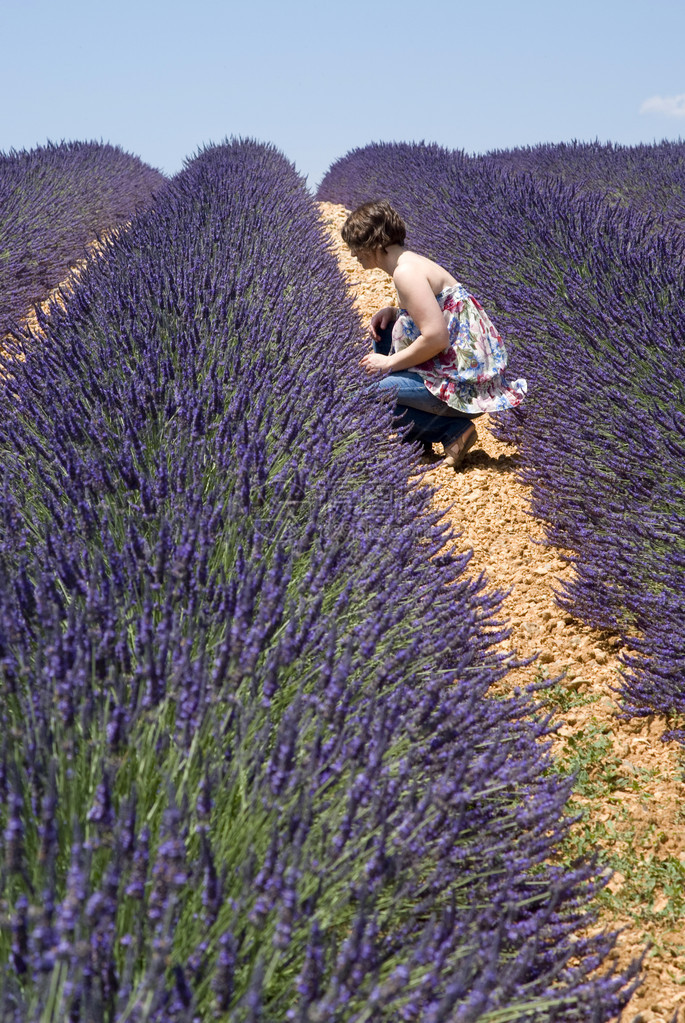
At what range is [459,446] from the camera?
3828 millimetres

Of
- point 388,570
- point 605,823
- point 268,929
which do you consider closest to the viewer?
point 268,929

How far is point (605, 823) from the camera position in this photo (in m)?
1.99

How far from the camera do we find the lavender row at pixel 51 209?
283 inches

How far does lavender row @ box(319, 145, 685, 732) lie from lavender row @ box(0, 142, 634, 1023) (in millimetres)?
639

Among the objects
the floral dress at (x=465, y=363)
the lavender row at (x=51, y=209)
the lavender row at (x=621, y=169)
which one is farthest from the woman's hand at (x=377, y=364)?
the lavender row at (x=621, y=169)

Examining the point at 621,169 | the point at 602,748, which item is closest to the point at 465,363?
the point at 602,748

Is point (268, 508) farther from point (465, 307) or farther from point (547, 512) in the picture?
point (465, 307)

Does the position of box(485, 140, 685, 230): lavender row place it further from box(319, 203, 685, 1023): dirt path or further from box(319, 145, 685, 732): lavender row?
box(319, 203, 685, 1023): dirt path

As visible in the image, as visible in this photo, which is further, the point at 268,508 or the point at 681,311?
the point at 681,311

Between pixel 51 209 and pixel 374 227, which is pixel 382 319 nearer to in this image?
pixel 374 227

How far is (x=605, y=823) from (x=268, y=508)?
1081 mm

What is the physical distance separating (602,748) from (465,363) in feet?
6.14

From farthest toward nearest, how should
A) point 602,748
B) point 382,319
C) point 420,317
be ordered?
point 382,319, point 420,317, point 602,748

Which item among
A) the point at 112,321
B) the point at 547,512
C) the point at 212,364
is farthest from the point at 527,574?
the point at 112,321
